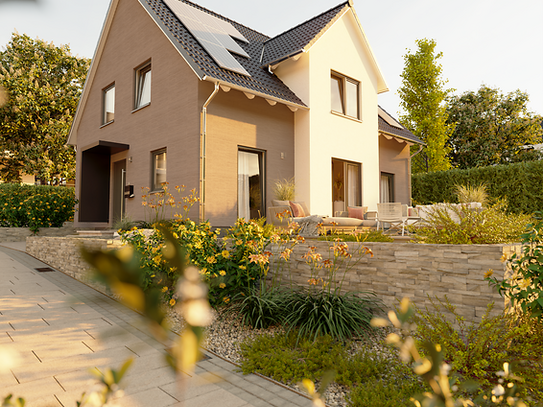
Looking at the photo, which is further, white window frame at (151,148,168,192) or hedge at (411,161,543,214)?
hedge at (411,161,543,214)

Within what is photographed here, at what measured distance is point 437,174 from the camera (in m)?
15.4

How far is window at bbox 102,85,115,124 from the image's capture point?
1203 centimetres

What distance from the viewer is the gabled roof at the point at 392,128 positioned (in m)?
12.8

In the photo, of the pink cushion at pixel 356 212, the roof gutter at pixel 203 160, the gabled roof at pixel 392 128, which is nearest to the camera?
the roof gutter at pixel 203 160

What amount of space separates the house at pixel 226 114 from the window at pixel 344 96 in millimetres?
43

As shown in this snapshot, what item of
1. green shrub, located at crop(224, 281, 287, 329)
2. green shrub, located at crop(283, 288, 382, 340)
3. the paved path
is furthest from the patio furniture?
the paved path

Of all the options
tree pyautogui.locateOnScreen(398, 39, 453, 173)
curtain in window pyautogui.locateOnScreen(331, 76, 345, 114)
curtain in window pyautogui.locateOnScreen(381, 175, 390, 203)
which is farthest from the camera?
tree pyautogui.locateOnScreen(398, 39, 453, 173)

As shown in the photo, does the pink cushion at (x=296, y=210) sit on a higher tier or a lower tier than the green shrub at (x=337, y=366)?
higher

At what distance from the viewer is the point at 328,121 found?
10516mm

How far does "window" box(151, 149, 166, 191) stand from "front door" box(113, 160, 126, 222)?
1934 mm

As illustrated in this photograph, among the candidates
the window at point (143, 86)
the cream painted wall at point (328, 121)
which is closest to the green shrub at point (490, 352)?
the cream painted wall at point (328, 121)

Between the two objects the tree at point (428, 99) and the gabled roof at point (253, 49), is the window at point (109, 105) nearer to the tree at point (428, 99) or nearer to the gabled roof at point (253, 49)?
the gabled roof at point (253, 49)

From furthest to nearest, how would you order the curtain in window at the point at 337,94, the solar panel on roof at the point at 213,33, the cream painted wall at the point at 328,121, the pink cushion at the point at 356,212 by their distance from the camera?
the curtain in window at the point at 337,94 → the pink cushion at the point at 356,212 → the cream painted wall at the point at 328,121 → the solar panel on roof at the point at 213,33

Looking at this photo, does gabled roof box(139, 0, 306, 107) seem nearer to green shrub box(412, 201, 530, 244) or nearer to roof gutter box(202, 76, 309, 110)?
roof gutter box(202, 76, 309, 110)
